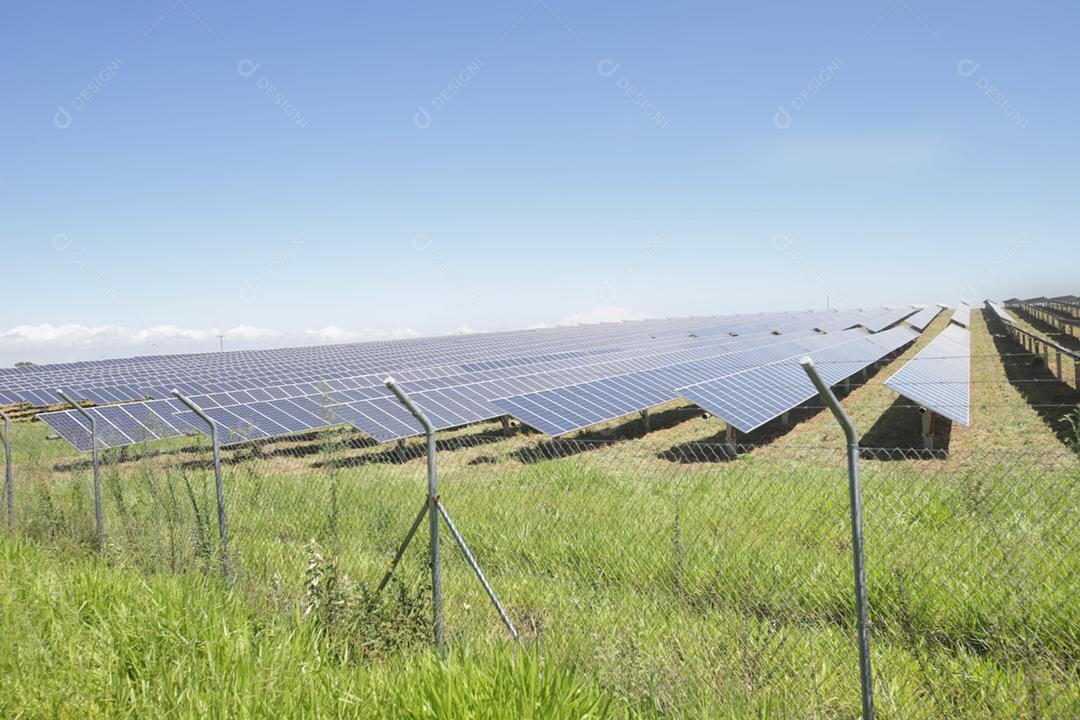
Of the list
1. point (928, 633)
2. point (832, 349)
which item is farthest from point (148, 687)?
point (832, 349)

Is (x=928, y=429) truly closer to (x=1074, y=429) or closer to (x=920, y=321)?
(x=1074, y=429)

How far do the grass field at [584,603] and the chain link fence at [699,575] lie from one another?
3cm

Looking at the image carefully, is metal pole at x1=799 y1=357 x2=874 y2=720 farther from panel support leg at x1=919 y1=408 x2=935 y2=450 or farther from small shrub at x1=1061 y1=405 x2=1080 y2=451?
panel support leg at x1=919 y1=408 x2=935 y2=450

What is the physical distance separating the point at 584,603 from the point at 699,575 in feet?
4.19

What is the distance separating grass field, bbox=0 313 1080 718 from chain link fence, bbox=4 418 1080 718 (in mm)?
32

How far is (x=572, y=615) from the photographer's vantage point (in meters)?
5.50

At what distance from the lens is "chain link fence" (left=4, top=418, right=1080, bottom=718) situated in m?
4.36

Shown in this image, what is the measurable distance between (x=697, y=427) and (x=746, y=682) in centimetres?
1365

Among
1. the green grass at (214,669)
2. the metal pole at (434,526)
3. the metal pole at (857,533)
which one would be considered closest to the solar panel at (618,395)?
the metal pole at (434,526)

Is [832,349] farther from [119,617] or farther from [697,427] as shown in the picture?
[119,617]

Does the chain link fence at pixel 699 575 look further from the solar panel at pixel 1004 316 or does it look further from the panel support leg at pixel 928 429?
the solar panel at pixel 1004 316

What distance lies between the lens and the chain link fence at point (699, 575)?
14.3 ft

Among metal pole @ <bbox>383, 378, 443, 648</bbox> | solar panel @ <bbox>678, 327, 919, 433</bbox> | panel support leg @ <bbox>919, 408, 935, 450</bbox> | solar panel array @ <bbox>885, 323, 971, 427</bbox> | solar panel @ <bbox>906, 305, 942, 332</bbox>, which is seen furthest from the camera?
solar panel @ <bbox>906, 305, 942, 332</bbox>

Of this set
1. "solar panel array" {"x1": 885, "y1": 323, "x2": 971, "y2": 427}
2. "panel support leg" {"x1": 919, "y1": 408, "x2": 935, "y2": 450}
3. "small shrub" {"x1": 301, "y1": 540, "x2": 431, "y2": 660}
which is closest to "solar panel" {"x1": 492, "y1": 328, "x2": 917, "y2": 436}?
"solar panel array" {"x1": 885, "y1": 323, "x2": 971, "y2": 427}
